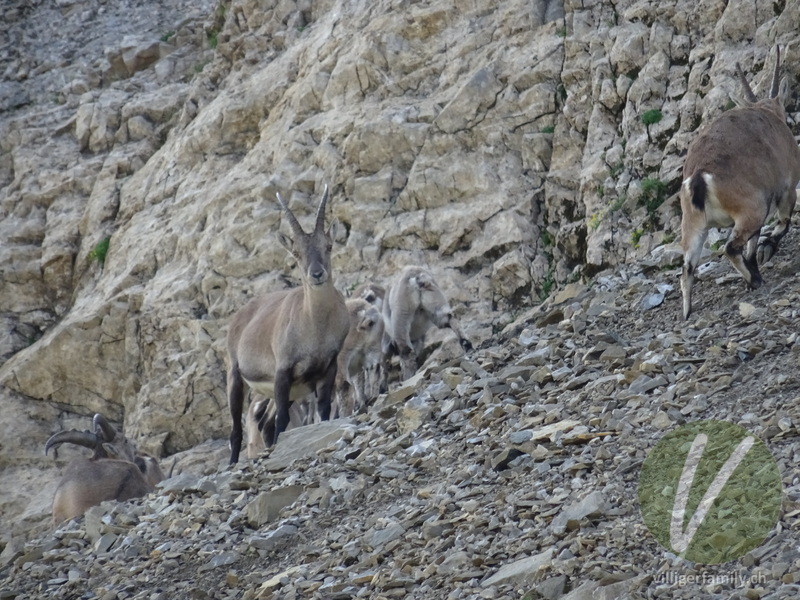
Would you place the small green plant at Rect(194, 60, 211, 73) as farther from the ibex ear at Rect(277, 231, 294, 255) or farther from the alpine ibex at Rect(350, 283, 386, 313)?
the ibex ear at Rect(277, 231, 294, 255)

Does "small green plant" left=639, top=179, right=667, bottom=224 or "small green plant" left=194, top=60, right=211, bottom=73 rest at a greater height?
"small green plant" left=194, top=60, right=211, bottom=73

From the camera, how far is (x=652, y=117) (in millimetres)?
12180

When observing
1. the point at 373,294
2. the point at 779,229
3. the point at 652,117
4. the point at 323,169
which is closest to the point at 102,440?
the point at 373,294

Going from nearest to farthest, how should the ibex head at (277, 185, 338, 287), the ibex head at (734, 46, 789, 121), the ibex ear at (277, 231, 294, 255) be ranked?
the ibex head at (734, 46, 789, 121) < the ibex head at (277, 185, 338, 287) < the ibex ear at (277, 231, 294, 255)

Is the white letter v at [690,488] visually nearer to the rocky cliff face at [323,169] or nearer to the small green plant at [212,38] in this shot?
the rocky cliff face at [323,169]

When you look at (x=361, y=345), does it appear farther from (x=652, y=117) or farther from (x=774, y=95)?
(x=774, y=95)

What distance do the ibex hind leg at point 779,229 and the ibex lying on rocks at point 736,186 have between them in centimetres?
1

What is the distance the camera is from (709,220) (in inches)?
313

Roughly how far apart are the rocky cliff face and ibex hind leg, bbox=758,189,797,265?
6.49 feet

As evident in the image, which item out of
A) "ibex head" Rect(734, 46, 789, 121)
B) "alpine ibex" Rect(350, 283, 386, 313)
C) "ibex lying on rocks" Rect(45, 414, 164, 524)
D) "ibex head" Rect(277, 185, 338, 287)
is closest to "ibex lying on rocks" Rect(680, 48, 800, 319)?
"ibex head" Rect(734, 46, 789, 121)

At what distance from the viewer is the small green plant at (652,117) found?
1212 cm

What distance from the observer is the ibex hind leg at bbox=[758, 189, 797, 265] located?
8727 millimetres

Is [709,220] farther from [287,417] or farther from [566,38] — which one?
[566,38]

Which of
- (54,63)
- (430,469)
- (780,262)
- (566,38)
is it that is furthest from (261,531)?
(54,63)
